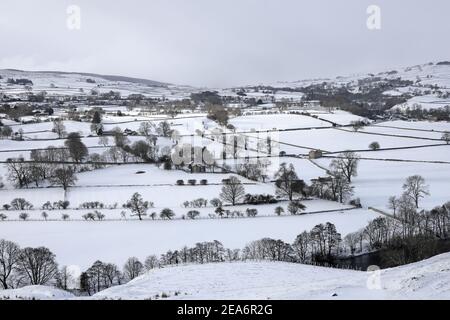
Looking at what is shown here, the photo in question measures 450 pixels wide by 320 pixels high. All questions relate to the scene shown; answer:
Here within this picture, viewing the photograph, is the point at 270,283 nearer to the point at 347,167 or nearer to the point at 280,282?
the point at 280,282

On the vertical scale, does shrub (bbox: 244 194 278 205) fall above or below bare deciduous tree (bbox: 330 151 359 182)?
below

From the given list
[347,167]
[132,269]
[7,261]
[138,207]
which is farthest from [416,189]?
[7,261]

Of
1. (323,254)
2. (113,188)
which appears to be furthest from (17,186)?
(323,254)

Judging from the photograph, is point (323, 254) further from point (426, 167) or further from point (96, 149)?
point (96, 149)

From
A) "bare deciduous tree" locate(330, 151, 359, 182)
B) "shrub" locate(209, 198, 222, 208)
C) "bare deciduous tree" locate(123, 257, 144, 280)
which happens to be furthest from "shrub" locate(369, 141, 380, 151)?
"bare deciduous tree" locate(123, 257, 144, 280)

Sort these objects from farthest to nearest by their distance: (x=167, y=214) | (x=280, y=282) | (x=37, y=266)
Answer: (x=167, y=214) < (x=37, y=266) < (x=280, y=282)

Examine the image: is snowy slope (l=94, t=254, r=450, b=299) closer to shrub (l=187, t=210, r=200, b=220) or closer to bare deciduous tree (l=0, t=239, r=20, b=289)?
bare deciduous tree (l=0, t=239, r=20, b=289)
